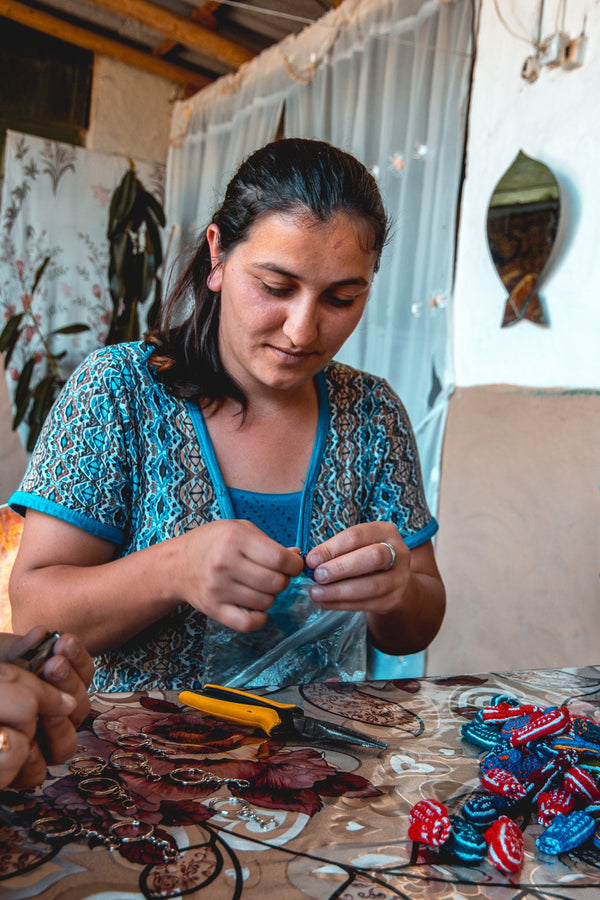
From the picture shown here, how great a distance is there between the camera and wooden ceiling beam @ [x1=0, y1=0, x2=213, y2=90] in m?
3.94

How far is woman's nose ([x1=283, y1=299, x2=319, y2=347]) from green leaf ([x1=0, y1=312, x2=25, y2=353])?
3530 mm

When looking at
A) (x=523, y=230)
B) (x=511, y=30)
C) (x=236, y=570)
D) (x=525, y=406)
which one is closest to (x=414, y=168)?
(x=511, y=30)

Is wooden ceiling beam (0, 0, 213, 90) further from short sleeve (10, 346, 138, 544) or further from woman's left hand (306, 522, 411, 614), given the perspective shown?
woman's left hand (306, 522, 411, 614)

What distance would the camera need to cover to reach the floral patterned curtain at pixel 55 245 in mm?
4359

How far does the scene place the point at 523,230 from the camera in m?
2.19

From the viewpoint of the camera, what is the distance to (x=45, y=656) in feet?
2.29

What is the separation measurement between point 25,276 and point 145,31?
62.4 inches

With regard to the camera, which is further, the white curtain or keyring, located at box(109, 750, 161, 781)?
the white curtain

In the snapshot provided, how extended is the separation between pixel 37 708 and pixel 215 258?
0.93 metres

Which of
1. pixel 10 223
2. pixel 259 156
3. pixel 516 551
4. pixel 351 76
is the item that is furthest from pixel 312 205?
pixel 10 223

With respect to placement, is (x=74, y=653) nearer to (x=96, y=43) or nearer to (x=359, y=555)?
(x=359, y=555)

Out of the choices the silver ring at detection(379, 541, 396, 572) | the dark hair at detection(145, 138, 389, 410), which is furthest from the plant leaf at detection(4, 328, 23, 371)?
the silver ring at detection(379, 541, 396, 572)

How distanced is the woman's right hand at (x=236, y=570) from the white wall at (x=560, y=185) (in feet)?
4.65

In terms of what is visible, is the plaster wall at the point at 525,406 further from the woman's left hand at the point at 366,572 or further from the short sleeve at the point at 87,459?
the short sleeve at the point at 87,459
